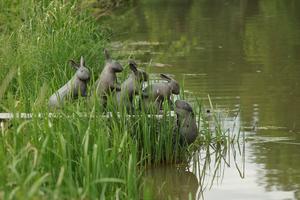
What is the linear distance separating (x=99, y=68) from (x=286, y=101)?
8.01 feet

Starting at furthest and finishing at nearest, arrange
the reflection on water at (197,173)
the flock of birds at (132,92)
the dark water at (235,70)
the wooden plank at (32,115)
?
the flock of birds at (132,92) → the dark water at (235,70) → the reflection on water at (197,173) → the wooden plank at (32,115)

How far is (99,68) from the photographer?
11.9 m

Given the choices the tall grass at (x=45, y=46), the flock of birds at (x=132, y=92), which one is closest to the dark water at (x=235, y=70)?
the flock of birds at (x=132, y=92)

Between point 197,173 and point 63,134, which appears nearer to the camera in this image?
point 63,134

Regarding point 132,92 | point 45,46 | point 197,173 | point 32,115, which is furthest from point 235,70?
point 32,115

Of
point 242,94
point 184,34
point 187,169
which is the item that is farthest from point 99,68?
point 184,34

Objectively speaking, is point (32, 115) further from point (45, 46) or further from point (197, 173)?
point (45, 46)

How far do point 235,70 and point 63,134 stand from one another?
8.81 metres

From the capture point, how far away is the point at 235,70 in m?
15.5

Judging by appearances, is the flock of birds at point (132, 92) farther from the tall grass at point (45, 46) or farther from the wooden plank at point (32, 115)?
the tall grass at point (45, 46)

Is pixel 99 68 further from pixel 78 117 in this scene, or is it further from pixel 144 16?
pixel 144 16

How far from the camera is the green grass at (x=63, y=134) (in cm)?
566

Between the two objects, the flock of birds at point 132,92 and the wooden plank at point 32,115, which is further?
the flock of birds at point 132,92

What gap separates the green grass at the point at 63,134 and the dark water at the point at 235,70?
0.43 metres
